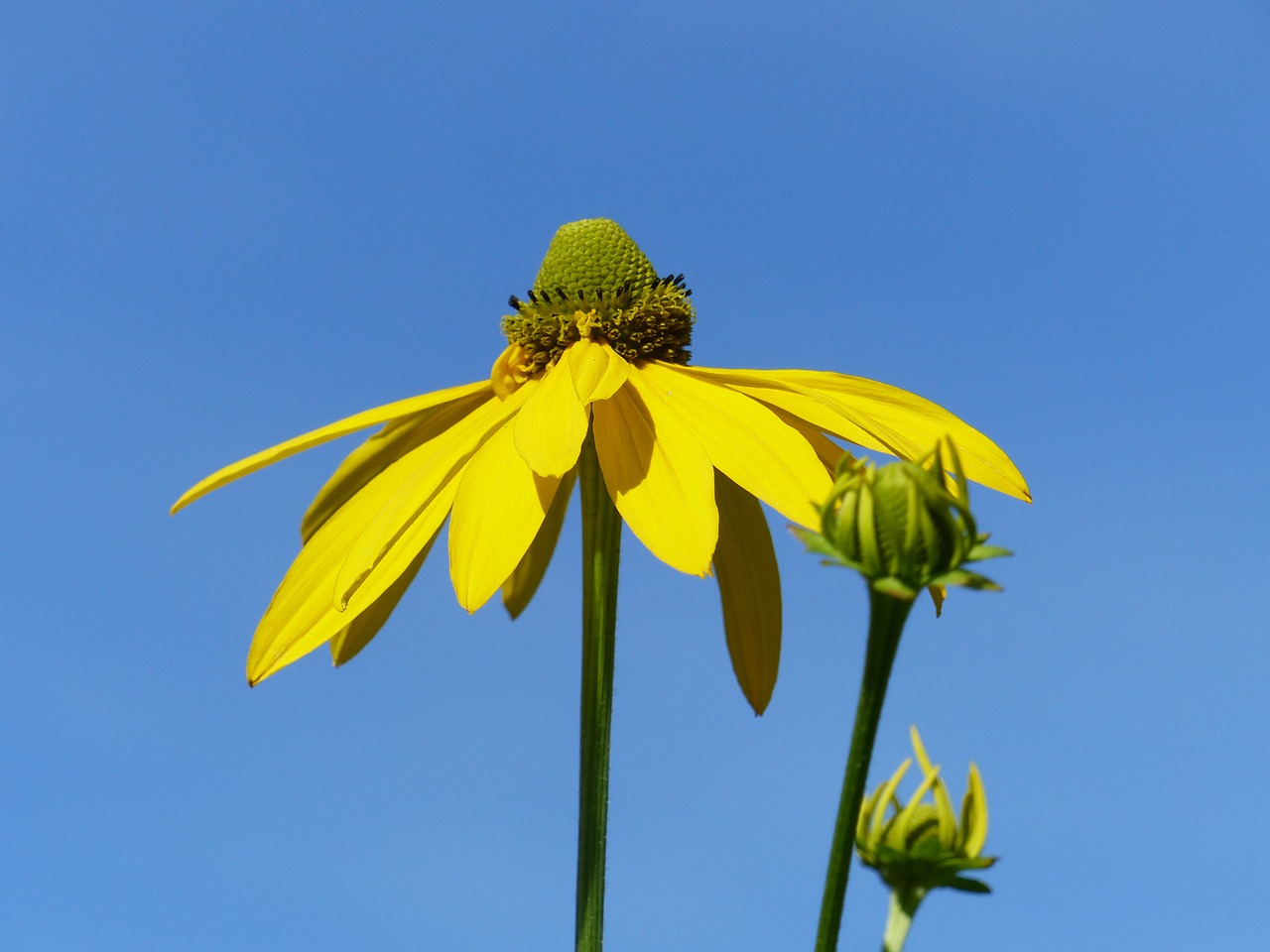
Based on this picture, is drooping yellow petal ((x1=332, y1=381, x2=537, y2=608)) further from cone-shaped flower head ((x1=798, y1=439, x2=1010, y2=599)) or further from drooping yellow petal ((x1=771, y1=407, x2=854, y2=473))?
cone-shaped flower head ((x1=798, y1=439, x2=1010, y2=599))

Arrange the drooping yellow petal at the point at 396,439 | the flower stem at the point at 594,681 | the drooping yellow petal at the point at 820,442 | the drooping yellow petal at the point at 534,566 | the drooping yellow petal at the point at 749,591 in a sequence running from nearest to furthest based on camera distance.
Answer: the flower stem at the point at 594,681 < the drooping yellow petal at the point at 749,591 < the drooping yellow petal at the point at 820,442 < the drooping yellow petal at the point at 396,439 < the drooping yellow petal at the point at 534,566

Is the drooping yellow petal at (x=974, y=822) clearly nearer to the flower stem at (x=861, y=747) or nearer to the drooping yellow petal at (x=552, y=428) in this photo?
the flower stem at (x=861, y=747)

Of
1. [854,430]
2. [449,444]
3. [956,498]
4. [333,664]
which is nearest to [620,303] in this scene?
[449,444]

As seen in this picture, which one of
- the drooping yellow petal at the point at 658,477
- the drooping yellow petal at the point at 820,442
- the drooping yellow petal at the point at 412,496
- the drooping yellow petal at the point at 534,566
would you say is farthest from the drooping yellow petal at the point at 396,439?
the drooping yellow petal at the point at 820,442

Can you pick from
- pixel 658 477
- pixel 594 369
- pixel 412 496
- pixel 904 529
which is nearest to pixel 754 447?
pixel 658 477

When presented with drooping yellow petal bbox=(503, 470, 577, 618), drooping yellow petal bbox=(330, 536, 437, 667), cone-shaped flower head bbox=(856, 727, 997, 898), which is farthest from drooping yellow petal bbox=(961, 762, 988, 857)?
drooping yellow petal bbox=(503, 470, 577, 618)

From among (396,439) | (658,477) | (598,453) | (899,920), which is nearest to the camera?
(899,920)

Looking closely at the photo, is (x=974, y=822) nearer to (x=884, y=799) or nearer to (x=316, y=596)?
(x=884, y=799)
